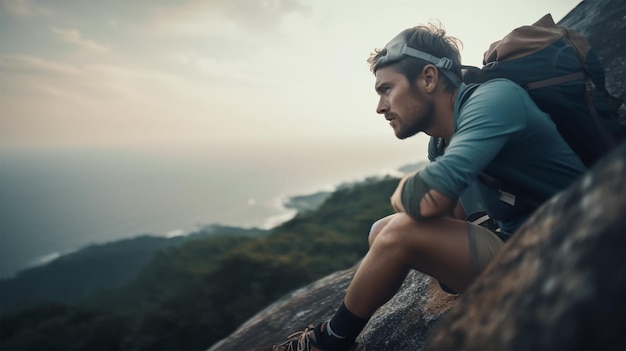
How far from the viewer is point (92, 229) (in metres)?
120

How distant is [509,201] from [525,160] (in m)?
0.28

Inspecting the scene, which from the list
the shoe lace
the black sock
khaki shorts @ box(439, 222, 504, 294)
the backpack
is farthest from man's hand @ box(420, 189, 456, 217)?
the shoe lace

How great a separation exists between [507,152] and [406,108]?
78cm

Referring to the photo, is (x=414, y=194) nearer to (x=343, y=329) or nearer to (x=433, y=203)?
(x=433, y=203)

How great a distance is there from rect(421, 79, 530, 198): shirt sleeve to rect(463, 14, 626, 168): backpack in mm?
224

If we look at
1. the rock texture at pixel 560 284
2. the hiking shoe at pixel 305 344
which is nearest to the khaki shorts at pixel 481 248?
the rock texture at pixel 560 284

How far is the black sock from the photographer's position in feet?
7.06

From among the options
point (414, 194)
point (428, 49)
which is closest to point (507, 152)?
point (414, 194)

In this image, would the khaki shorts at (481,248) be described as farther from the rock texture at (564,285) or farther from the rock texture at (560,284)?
the rock texture at (564,285)

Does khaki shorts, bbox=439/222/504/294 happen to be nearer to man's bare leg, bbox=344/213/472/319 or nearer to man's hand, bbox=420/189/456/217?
man's bare leg, bbox=344/213/472/319

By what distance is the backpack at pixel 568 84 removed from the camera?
81.2 inches

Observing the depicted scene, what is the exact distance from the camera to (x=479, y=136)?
1.83 m

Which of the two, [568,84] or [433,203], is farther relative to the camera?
[568,84]

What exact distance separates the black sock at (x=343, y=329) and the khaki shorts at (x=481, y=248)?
0.74 m
